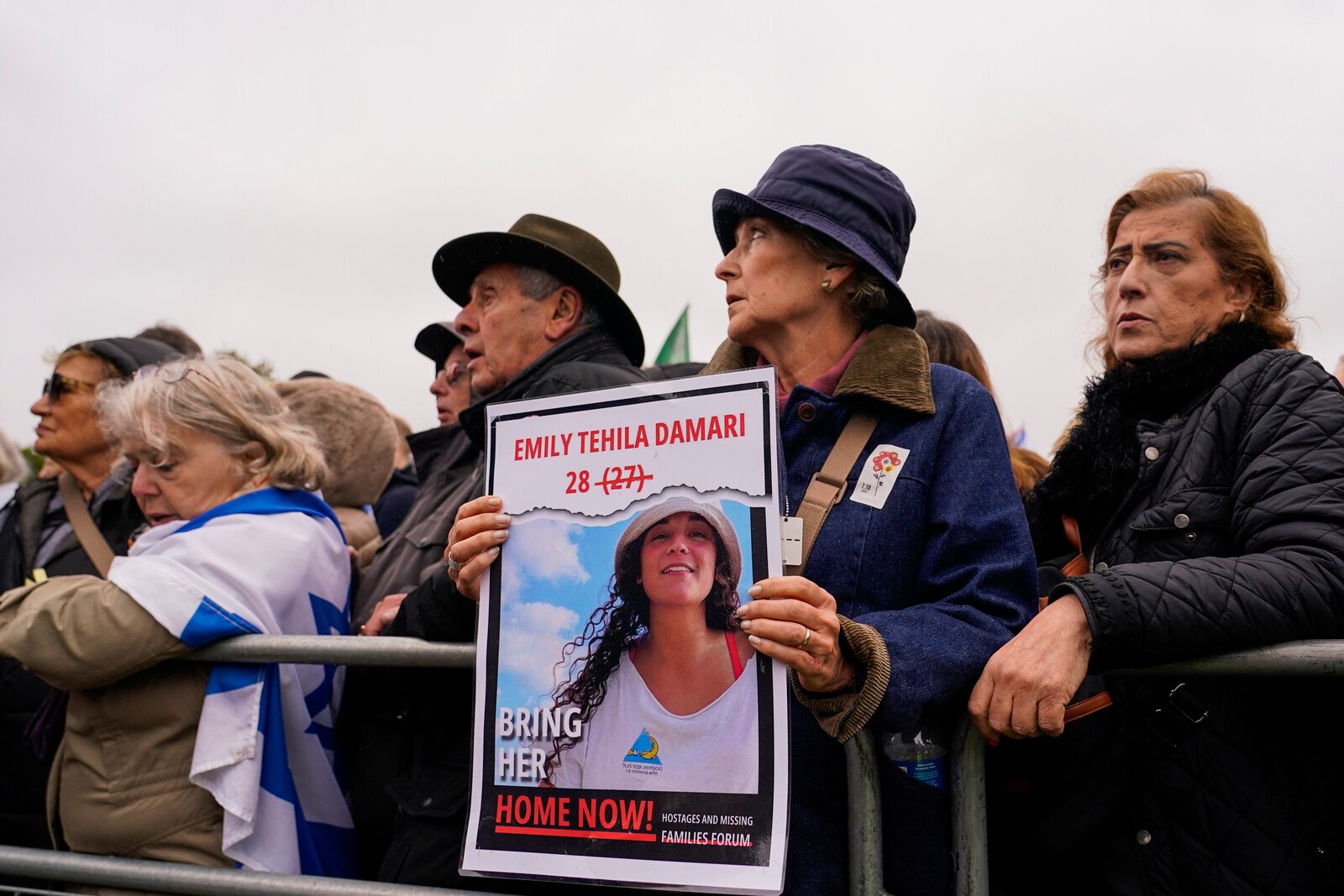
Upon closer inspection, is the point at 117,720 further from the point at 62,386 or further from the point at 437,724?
the point at 62,386

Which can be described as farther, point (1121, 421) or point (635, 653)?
point (1121, 421)

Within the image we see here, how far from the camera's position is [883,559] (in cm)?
218

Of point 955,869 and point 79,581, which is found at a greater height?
point 79,581

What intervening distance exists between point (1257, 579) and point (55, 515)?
3.96 m

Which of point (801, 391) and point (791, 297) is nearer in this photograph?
point (801, 391)

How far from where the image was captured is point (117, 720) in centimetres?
291

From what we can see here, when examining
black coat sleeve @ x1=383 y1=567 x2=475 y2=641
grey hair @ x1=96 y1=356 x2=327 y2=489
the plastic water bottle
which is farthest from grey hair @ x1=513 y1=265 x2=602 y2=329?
the plastic water bottle

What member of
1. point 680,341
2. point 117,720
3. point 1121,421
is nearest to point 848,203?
point 1121,421

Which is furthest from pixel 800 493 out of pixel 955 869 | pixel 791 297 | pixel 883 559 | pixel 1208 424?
pixel 1208 424

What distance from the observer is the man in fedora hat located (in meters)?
2.71

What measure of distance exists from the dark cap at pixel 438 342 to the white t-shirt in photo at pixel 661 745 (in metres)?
3.19

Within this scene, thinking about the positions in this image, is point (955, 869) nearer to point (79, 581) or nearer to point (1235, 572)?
point (1235, 572)

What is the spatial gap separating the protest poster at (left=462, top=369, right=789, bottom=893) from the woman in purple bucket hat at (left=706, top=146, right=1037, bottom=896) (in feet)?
0.39

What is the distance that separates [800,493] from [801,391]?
0.21 m
